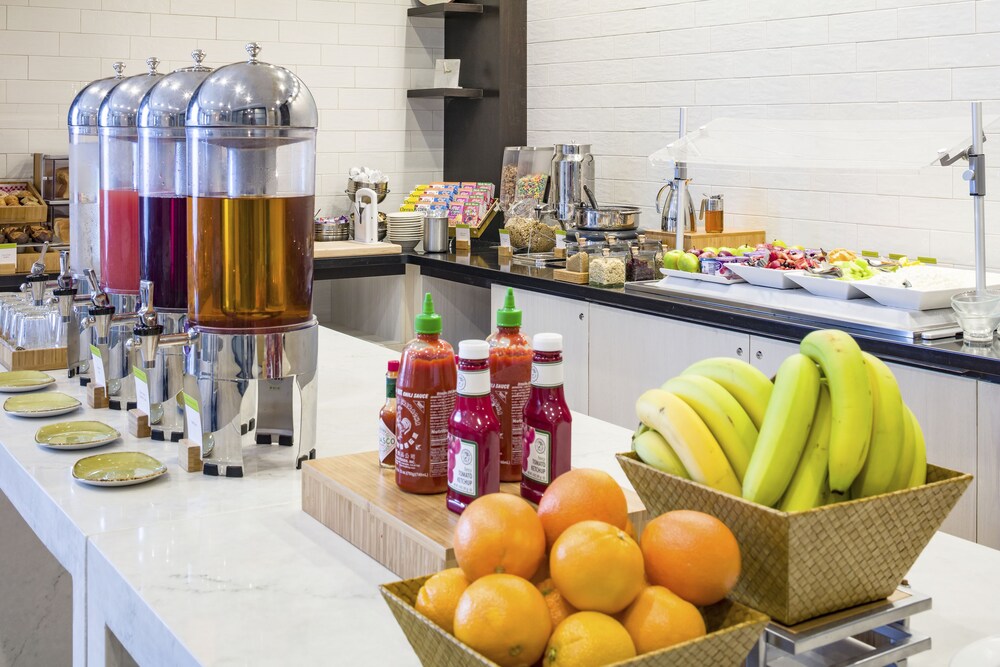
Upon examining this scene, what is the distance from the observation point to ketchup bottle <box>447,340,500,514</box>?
1255 mm

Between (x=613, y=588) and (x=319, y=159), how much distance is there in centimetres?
502

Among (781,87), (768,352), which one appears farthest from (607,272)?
(781,87)

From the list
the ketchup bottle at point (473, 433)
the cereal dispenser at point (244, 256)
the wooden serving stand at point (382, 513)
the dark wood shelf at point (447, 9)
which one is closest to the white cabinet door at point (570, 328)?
the dark wood shelf at point (447, 9)

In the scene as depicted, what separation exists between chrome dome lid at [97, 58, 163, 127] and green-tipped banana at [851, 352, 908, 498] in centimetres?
158

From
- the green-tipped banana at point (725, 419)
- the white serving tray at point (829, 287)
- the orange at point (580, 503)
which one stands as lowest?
the orange at point (580, 503)

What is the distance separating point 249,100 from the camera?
5.48ft

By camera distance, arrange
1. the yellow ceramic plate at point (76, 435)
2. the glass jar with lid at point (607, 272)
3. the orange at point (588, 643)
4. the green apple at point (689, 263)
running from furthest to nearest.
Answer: the glass jar with lid at point (607, 272) → the green apple at point (689, 263) → the yellow ceramic plate at point (76, 435) → the orange at point (588, 643)

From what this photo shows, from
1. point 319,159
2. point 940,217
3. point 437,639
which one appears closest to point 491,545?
point 437,639

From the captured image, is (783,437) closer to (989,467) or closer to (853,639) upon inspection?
(853,639)

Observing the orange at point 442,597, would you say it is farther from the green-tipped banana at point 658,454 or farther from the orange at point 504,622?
the green-tipped banana at point 658,454

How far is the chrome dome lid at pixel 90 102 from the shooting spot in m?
2.29

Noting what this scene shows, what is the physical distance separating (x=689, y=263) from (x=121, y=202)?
6.63ft

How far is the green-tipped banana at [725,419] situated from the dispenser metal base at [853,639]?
17 centimetres

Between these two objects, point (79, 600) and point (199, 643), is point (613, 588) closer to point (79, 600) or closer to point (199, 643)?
point (199, 643)
